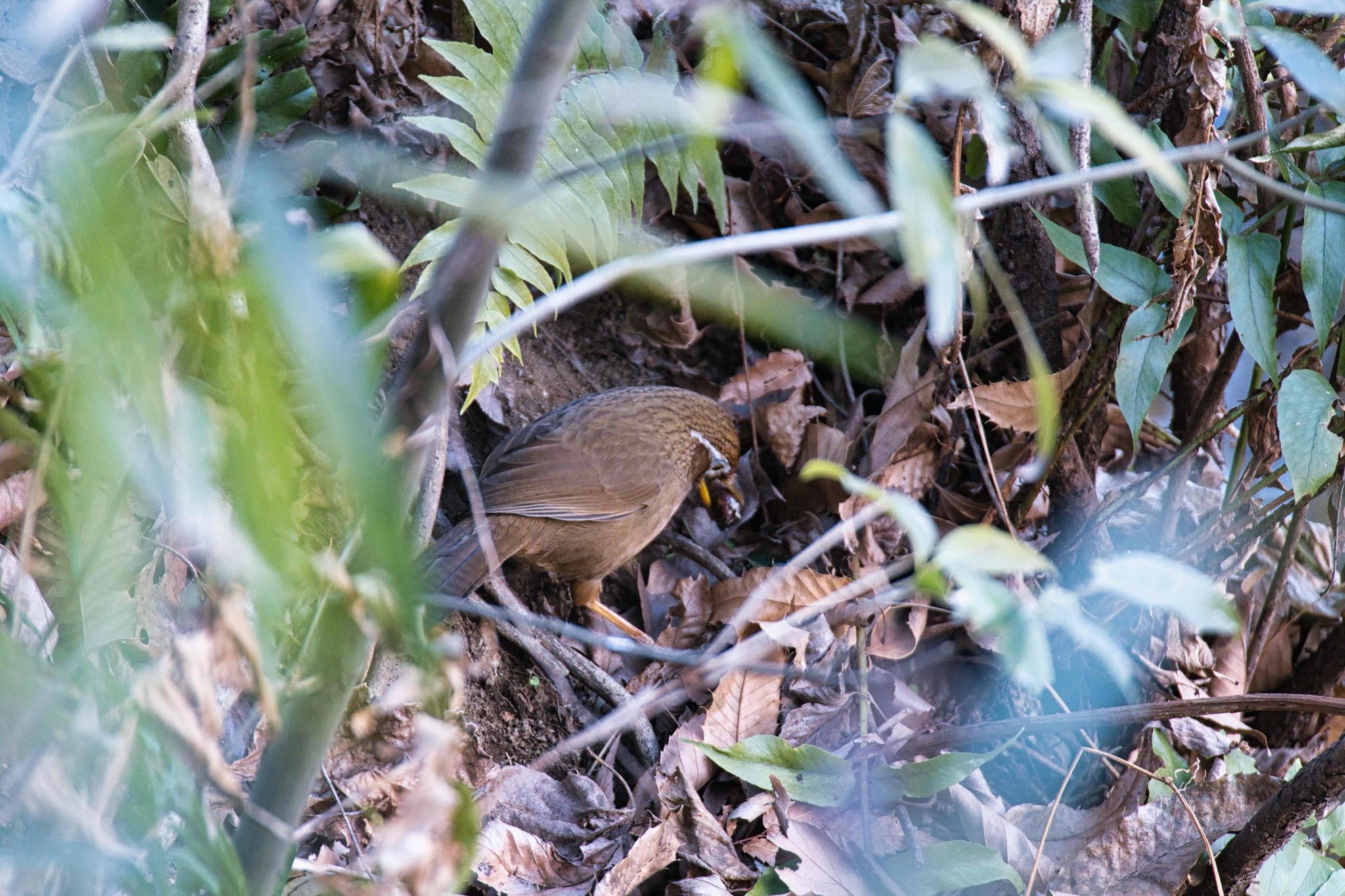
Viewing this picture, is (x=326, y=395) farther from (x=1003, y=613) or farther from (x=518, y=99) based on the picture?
(x=1003, y=613)

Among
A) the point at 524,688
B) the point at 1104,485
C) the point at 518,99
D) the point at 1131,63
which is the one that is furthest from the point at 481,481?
the point at 518,99

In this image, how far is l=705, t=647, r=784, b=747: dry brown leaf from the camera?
3.12m

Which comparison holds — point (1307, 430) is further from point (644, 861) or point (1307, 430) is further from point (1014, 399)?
point (644, 861)

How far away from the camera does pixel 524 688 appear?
3.52 meters

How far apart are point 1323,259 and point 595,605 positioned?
257 centimetres

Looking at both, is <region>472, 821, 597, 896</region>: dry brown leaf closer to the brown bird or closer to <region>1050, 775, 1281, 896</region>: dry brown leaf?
the brown bird

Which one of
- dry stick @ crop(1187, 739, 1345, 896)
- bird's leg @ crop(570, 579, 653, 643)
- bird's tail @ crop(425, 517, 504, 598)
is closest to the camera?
dry stick @ crop(1187, 739, 1345, 896)

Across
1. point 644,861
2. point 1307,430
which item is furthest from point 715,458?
point 1307,430

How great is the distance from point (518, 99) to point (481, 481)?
294 cm

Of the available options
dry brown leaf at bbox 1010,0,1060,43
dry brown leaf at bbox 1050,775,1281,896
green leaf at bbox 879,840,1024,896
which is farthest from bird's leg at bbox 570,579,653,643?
dry brown leaf at bbox 1010,0,1060,43

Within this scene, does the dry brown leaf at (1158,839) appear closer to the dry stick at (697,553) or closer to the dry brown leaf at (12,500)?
the dry stick at (697,553)

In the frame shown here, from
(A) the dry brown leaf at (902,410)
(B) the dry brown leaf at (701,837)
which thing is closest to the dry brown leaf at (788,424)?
(A) the dry brown leaf at (902,410)

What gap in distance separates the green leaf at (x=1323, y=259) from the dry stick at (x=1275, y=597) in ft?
2.09

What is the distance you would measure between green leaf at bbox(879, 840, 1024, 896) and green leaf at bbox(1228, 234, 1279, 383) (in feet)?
4.88
